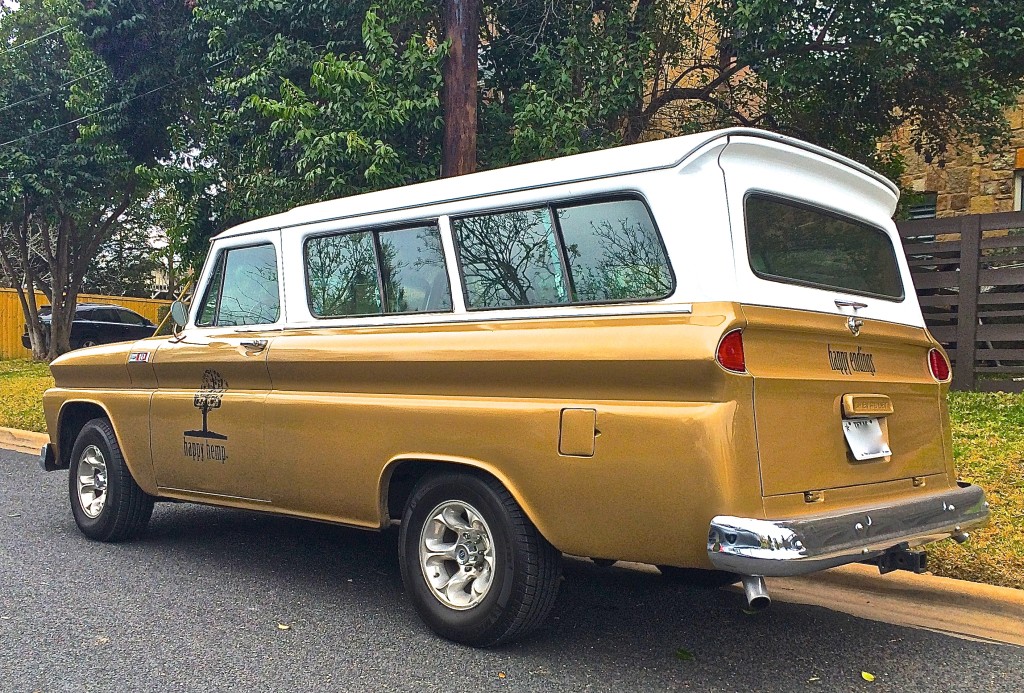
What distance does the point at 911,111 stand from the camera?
37.8ft

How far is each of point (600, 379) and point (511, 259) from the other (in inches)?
30.0

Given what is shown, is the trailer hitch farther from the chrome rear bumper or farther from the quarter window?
the quarter window

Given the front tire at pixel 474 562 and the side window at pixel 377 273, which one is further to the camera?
the side window at pixel 377 273

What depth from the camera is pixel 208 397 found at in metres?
5.18

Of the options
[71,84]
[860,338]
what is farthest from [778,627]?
[71,84]

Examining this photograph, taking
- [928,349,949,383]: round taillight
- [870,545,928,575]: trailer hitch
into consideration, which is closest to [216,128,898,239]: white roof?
[928,349,949,383]: round taillight

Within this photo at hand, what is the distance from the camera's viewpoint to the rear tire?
4406mm

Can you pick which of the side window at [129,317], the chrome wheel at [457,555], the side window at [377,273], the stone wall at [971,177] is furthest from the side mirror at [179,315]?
the side window at [129,317]

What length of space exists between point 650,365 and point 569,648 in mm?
1370

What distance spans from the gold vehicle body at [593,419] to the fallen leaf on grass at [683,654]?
2.39 feet

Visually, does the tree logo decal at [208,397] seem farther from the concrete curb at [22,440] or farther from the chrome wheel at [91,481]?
the concrete curb at [22,440]

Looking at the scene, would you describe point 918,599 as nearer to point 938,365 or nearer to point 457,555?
point 938,365

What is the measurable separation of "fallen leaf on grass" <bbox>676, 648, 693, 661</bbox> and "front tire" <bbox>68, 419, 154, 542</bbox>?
3370 millimetres

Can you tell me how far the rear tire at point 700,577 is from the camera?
4.41 metres
